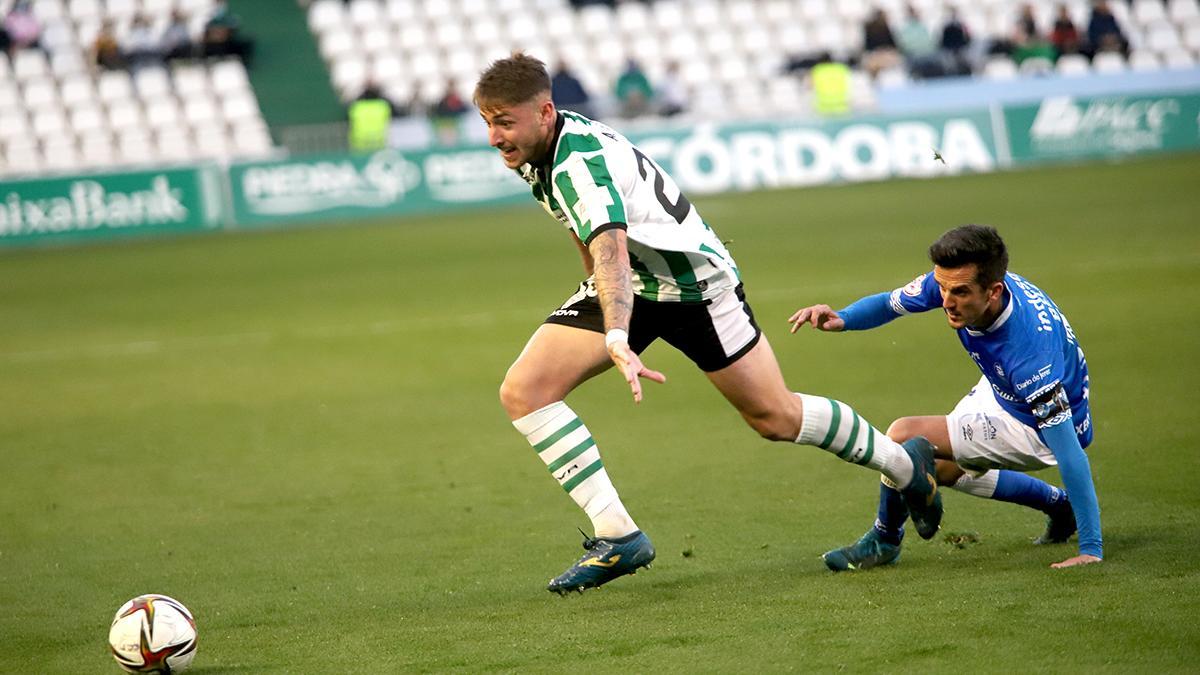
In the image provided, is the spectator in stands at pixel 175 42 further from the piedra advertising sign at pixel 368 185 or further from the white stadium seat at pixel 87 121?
the piedra advertising sign at pixel 368 185

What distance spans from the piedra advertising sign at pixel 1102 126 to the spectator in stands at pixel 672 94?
19.5 feet

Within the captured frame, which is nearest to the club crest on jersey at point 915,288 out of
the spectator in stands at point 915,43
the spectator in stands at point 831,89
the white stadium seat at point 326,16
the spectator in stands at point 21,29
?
the spectator in stands at point 831,89

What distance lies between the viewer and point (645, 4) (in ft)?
105

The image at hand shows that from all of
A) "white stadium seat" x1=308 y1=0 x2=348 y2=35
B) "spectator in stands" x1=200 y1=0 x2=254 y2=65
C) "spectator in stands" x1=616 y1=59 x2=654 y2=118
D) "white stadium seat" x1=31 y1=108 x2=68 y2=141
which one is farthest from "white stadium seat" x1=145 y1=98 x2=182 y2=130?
"spectator in stands" x1=616 y1=59 x2=654 y2=118

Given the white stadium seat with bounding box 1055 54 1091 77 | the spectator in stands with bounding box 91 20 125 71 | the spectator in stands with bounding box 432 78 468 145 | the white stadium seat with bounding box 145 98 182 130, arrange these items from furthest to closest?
the white stadium seat with bounding box 1055 54 1091 77
the spectator in stands with bounding box 91 20 125 71
the white stadium seat with bounding box 145 98 182 130
the spectator in stands with bounding box 432 78 468 145

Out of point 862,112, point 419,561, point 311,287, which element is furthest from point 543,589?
point 862,112

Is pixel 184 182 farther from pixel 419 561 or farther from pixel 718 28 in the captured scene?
pixel 419 561

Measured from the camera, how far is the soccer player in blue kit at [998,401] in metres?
5.43

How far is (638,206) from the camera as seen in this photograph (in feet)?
18.3

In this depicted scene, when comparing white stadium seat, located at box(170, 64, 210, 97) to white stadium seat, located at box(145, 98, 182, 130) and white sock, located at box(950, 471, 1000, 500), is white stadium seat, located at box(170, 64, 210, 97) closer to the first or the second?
white stadium seat, located at box(145, 98, 182, 130)

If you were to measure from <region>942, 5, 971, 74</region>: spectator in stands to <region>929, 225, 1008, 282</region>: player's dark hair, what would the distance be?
79.1 feet

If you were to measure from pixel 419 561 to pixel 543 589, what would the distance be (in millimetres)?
716

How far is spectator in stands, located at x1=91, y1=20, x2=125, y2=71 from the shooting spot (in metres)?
27.3

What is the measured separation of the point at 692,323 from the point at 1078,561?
1629mm
